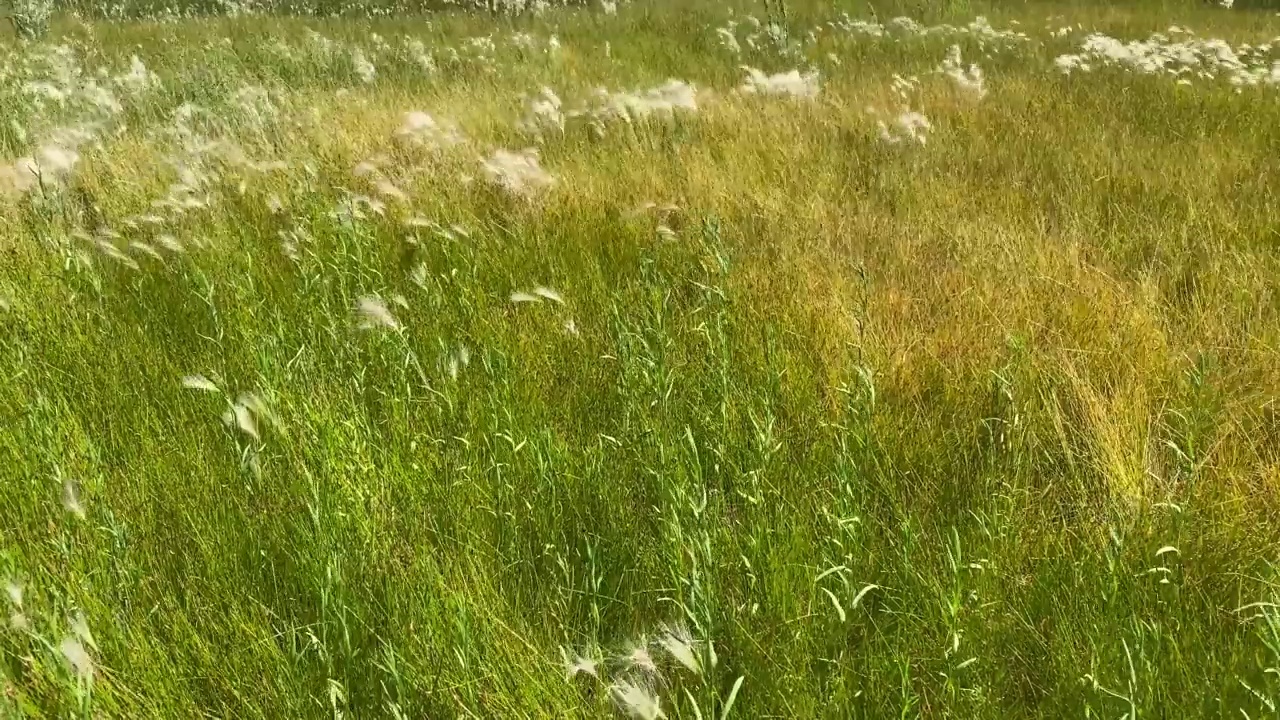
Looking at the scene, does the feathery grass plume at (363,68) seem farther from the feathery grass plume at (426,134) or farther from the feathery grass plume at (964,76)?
the feathery grass plume at (964,76)

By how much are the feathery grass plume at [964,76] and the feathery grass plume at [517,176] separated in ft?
10.2

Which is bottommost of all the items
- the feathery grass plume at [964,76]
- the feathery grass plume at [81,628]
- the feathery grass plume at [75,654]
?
→ the feathery grass plume at [964,76]

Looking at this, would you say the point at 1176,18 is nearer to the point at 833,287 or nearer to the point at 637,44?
the point at 637,44

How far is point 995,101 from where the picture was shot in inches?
206

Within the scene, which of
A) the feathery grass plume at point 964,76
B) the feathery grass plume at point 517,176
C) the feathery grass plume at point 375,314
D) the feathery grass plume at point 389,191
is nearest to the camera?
the feathery grass plume at point 375,314

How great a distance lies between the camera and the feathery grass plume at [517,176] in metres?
3.68

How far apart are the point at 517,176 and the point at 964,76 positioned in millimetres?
3669

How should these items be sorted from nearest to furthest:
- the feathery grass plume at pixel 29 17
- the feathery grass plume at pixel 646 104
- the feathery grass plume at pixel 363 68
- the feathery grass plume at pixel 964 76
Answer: the feathery grass plume at pixel 646 104 → the feathery grass plume at pixel 964 76 → the feathery grass plume at pixel 363 68 → the feathery grass plume at pixel 29 17

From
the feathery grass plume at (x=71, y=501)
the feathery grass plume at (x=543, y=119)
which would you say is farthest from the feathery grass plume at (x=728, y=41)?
the feathery grass plume at (x=71, y=501)

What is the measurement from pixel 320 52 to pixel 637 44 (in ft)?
9.61

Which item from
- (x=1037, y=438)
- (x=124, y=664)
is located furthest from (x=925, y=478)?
(x=124, y=664)

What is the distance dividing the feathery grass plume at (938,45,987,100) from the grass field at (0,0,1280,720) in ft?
2.86

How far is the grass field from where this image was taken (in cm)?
137

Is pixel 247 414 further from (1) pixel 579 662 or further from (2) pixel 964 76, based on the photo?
(2) pixel 964 76
